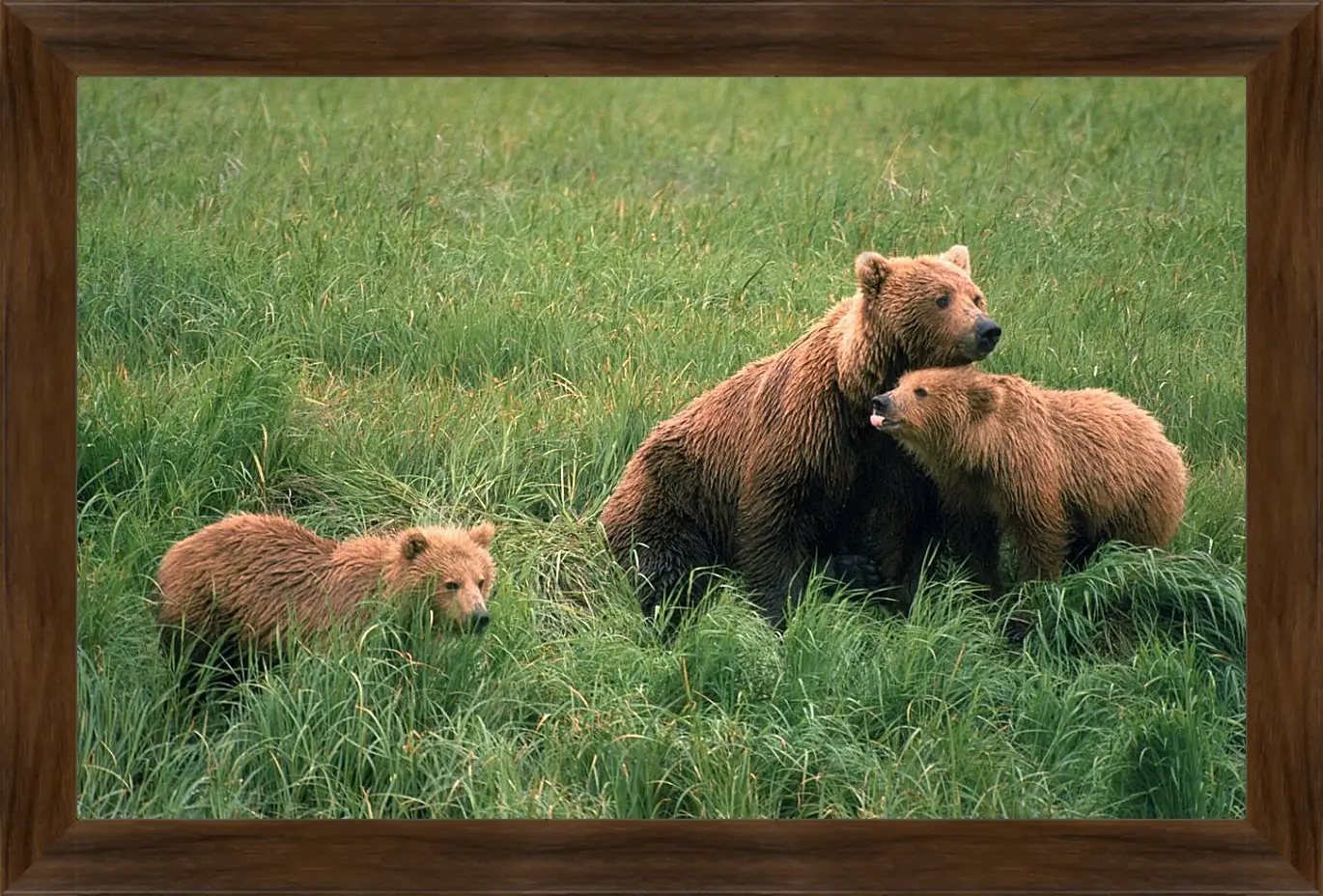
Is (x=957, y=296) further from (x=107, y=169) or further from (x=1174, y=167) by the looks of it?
(x=107, y=169)

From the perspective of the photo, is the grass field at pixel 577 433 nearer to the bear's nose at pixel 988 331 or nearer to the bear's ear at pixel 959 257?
the bear's ear at pixel 959 257

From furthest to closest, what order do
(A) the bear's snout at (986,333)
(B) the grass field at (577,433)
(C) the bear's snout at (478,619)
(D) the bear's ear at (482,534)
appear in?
(A) the bear's snout at (986,333) < (D) the bear's ear at (482,534) < (C) the bear's snout at (478,619) < (B) the grass field at (577,433)

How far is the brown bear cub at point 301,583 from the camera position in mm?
4926

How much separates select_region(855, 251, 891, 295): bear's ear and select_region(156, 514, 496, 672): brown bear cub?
1482 millimetres

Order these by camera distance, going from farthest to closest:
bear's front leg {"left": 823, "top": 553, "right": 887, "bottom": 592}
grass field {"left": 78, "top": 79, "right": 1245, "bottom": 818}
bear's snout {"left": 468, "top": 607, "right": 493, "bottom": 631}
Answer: bear's front leg {"left": 823, "top": 553, "right": 887, "bottom": 592} < bear's snout {"left": 468, "top": 607, "right": 493, "bottom": 631} < grass field {"left": 78, "top": 79, "right": 1245, "bottom": 818}

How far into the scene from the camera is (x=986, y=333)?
5.26 meters

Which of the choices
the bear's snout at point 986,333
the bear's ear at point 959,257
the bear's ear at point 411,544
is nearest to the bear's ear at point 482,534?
the bear's ear at point 411,544

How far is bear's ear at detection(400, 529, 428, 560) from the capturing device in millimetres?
4938
